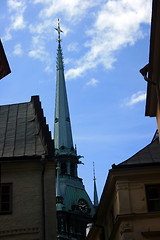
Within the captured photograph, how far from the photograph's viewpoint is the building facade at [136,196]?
989 inches

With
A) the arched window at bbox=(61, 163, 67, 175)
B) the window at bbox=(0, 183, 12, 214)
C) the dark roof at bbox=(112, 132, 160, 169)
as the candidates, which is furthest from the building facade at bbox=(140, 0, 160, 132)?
the arched window at bbox=(61, 163, 67, 175)

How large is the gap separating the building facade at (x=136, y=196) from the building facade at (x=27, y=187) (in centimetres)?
389

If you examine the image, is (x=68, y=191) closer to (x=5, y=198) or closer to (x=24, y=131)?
(x=24, y=131)

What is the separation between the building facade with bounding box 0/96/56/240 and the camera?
22328mm

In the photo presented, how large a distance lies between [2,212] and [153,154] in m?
9.53

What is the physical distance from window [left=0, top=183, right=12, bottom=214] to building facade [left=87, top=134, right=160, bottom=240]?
18.2 feet

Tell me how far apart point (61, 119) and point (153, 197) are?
81.4 metres

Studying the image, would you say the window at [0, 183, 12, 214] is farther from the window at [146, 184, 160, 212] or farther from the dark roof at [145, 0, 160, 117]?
the dark roof at [145, 0, 160, 117]

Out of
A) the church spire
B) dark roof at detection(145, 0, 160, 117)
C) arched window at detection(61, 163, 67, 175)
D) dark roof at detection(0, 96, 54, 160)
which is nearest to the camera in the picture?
dark roof at detection(145, 0, 160, 117)

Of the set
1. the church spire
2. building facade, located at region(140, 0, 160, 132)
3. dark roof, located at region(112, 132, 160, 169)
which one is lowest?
dark roof, located at region(112, 132, 160, 169)

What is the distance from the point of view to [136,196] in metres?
26.2

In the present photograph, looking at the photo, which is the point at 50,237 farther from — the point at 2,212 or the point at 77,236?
the point at 77,236

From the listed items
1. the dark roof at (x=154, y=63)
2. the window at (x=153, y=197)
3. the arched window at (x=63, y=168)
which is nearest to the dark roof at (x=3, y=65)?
the dark roof at (x=154, y=63)

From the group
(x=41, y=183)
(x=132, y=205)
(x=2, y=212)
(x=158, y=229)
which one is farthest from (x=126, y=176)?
(x=2, y=212)
